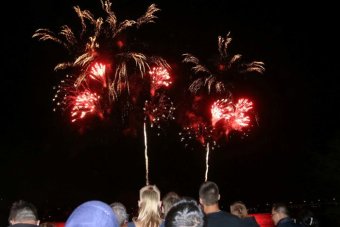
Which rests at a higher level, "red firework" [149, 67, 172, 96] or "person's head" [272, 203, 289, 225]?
"red firework" [149, 67, 172, 96]

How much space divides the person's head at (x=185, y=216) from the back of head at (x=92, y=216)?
0.56 m

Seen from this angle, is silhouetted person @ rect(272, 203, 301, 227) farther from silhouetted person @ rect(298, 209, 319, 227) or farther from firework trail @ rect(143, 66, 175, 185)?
firework trail @ rect(143, 66, 175, 185)

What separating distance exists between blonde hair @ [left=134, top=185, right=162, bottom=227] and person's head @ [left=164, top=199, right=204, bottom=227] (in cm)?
302

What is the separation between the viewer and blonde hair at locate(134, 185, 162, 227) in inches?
260

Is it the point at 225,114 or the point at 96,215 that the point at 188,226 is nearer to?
the point at 96,215

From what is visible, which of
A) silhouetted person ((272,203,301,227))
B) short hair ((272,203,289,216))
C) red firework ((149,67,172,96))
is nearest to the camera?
silhouetted person ((272,203,301,227))

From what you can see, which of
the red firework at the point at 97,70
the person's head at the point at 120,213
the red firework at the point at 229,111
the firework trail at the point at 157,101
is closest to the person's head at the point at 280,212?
the person's head at the point at 120,213

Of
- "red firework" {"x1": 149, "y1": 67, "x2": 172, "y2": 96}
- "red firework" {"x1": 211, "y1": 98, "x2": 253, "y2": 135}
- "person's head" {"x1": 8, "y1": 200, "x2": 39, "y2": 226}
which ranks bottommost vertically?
"person's head" {"x1": 8, "y1": 200, "x2": 39, "y2": 226}

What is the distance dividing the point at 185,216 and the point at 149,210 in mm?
3172

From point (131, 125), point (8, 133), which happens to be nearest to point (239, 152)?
point (131, 125)

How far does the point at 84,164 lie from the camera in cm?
6606

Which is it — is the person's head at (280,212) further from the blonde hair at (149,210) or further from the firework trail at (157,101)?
the firework trail at (157,101)

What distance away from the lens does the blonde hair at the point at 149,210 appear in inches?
260

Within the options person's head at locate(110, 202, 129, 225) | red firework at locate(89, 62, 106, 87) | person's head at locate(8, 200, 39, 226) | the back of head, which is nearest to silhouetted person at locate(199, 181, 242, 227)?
person's head at locate(110, 202, 129, 225)
